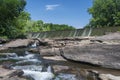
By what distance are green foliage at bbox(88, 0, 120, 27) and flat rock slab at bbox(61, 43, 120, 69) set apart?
40601 mm

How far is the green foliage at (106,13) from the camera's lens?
57734mm

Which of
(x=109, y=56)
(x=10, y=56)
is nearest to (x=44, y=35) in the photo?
(x=10, y=56)

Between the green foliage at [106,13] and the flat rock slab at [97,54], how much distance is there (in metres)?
40.6

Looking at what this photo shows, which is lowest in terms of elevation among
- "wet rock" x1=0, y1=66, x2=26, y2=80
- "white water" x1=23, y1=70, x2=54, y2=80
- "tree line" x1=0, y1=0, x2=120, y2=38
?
"white water" x1=23, y1=70, x2=54, y2=80

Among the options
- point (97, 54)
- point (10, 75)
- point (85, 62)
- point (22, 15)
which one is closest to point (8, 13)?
point (22, 15)

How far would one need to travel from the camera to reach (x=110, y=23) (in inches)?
2271

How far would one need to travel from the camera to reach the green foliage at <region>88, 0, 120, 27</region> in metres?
57.7

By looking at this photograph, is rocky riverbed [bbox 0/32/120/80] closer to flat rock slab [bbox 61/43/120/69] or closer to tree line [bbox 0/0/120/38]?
flat rock slab [bbox 61/43/120/69]

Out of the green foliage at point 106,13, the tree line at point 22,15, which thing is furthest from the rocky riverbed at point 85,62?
the green foliage at point 106,13

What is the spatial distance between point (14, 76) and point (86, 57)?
535cm

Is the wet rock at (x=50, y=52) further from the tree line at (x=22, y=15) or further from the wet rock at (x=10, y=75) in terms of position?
the tree line at (x=22, y=15)

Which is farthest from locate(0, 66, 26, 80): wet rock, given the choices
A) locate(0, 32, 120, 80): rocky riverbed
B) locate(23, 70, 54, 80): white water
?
locate(23, 70, 54, 80): white water

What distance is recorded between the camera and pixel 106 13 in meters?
59.5

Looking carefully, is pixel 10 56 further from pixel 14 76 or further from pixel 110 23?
pixel 110 23
